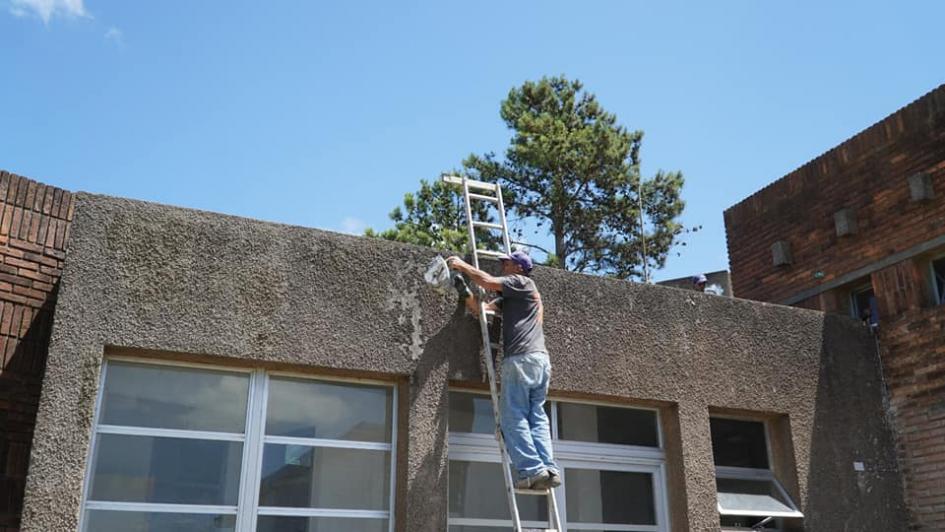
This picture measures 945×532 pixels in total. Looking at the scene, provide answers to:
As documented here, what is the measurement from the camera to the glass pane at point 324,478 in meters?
5.89

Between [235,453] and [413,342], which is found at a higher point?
[413,342]

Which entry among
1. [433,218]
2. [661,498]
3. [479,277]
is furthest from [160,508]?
[433,218]

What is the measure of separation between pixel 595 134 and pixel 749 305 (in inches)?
659

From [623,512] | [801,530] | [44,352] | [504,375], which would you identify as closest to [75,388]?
[44,352]

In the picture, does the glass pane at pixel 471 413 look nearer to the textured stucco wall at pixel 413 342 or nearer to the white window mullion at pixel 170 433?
the textured stucco wall at pixel 413 342

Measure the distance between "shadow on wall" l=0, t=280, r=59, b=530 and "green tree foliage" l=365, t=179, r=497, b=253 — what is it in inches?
603

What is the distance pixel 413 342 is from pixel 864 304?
5.42 m

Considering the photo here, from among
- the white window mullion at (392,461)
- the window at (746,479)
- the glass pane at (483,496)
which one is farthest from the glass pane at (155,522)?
the window at (746,479)

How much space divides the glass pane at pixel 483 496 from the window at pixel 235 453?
541mm

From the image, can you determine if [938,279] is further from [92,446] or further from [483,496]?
[92,446]

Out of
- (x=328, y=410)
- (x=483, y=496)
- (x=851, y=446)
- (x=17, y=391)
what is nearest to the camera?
(x=17, y=391)

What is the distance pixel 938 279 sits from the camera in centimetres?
867

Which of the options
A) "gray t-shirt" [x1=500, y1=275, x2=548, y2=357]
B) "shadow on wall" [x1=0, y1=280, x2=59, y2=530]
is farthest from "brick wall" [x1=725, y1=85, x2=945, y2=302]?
"shadow on wall" [x1=0, y1=280, x2=59, y2=530]

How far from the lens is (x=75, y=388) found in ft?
17.7
